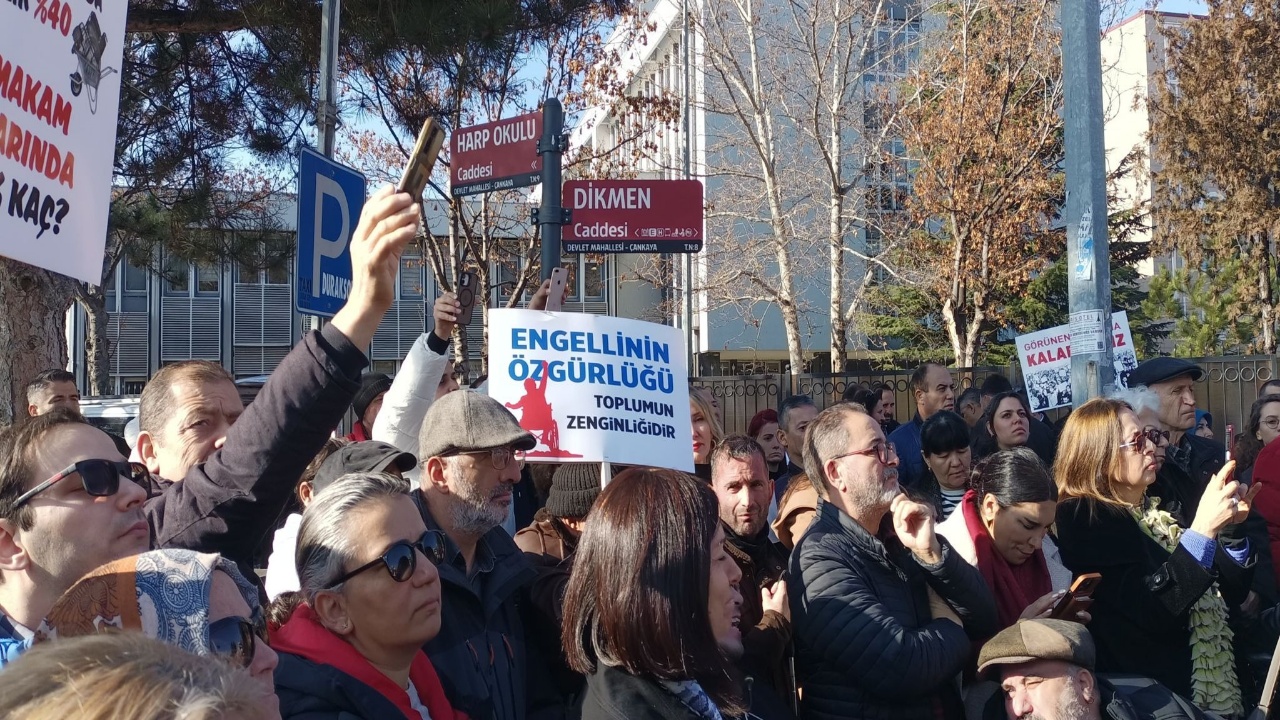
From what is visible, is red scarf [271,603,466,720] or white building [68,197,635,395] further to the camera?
white building [68,197,635,395]

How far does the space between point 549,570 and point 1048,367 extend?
7.53 m

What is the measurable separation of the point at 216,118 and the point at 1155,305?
27.2 metres

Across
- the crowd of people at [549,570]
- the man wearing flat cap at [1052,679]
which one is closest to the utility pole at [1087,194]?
the crowd of people at [549,570]

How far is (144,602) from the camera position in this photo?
1.97 meters

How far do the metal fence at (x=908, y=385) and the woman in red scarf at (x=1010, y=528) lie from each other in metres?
9.89

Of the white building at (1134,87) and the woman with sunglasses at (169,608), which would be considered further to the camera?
the white building at (1134,87)

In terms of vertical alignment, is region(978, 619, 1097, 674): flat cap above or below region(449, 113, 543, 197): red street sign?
below

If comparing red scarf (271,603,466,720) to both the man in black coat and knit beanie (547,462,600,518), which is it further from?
knit beanie (547,462,600,518)

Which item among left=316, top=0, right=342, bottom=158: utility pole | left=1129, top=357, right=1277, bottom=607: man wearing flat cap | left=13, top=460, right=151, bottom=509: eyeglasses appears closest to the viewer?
left=13, top=460, right=151, bottom=509: eyeglasses

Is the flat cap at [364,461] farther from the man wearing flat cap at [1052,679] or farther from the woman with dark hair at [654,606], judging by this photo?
the man wearing flat cap at [1052,679]

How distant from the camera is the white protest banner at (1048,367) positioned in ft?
33.2

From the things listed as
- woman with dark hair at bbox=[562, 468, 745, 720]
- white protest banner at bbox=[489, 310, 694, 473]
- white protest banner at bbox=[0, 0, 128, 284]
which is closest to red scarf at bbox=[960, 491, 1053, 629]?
white protest banner at bbox=[489, 310, 694, 473]

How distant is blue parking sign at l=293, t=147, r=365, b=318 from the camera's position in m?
5.50

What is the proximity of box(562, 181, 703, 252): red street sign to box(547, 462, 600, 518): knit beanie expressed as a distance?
2.04 metres
